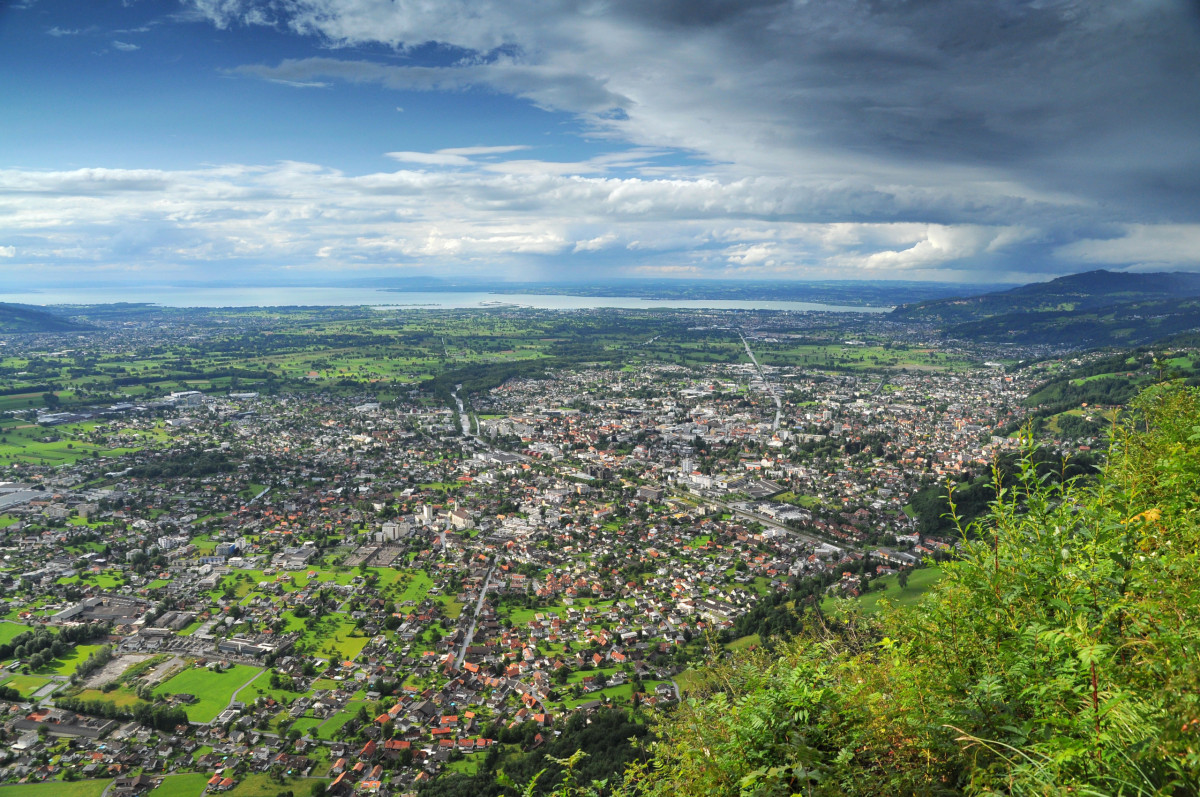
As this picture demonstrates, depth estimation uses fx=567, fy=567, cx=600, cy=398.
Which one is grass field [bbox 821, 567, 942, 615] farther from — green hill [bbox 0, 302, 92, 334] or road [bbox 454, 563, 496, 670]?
green hill [bbox 0, 302, 92, 334]

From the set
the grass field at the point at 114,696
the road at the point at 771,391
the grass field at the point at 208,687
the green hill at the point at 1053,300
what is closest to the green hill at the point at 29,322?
the road at the point at 771,391

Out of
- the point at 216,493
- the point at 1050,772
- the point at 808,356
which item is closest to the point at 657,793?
the point at 1050,772

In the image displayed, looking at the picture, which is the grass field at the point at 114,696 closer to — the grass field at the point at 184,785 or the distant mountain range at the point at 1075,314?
the grass field at the point at 184,785

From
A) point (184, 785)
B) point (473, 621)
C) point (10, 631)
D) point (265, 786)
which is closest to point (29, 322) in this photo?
point (10, 631)

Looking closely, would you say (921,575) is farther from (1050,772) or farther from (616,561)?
(1050,772)

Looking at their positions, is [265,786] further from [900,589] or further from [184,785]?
[900,589]

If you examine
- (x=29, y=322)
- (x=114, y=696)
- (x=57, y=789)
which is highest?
(x=29, y=322)
